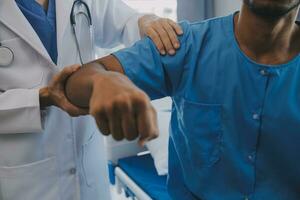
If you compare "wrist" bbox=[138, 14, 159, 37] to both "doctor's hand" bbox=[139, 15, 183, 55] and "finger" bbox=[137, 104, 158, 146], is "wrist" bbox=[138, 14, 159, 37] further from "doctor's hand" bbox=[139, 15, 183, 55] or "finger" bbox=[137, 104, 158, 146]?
"finger" bbox=[137, 104, 158, 146]

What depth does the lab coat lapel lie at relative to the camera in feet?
3.11

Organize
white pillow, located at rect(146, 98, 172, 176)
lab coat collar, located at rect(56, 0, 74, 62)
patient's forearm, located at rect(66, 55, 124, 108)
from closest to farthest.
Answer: patient's forearm, located at rect(66, 55, 124, 108) → lab coat collar, located at rect(56, 0, 74, 62) → white pillow, located at rect(146, 98, 172, 176)

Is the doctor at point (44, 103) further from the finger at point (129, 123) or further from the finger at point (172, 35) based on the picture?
the finger at point (129, 123)

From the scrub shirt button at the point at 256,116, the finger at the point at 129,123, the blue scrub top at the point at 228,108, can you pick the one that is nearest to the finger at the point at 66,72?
the blue scrub top at the point at 228,108

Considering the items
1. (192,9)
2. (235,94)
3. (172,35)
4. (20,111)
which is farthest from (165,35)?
(192,9)

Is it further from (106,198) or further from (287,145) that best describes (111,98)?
(106,198)

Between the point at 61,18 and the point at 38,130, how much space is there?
343 millimetres

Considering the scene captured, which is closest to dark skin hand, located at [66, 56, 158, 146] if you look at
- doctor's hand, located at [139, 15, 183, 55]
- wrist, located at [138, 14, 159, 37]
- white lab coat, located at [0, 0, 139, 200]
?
doctor's hand, located at [139, 15, 183, 55]

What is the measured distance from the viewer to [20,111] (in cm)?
93

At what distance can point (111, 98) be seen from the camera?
1.64 ft

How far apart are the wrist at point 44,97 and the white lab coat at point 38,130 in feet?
0.06

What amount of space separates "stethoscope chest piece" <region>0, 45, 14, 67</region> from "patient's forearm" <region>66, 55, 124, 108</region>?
0.80 feet

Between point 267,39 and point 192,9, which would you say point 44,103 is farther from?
point 192,9

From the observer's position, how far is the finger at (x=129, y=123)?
483mm
